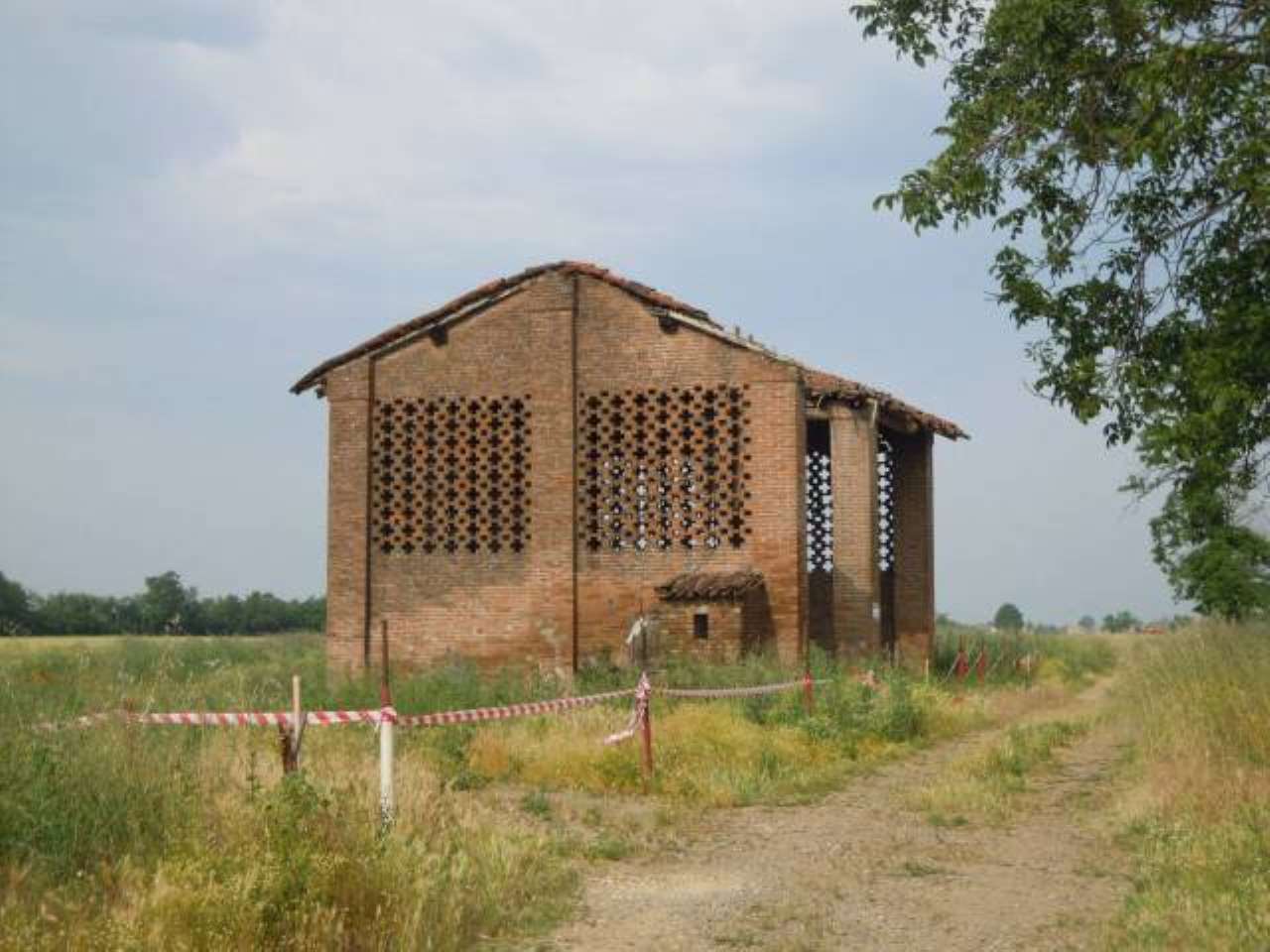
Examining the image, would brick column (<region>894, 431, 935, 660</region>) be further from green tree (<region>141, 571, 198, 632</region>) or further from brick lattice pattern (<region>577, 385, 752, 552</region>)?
green tree (<region>141, 571, 198, 632</region>)

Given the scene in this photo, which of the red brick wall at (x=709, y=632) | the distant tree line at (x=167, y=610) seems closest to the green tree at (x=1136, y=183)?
the red brick wall at (x=709, y=632)

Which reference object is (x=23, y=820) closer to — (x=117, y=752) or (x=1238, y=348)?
(x=117, y=752)

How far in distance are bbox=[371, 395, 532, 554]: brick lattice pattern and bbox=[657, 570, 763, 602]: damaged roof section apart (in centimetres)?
304

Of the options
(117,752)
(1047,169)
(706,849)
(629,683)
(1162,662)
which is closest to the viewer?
(117,752)

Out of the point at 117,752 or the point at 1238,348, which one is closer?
the point at 117,752

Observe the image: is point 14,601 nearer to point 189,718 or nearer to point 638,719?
point 638,719

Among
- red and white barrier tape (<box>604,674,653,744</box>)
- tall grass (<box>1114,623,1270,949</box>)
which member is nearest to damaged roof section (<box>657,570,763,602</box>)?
tall grass (<box>1114,623,1270,949</box>)

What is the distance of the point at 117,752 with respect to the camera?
7375 mm

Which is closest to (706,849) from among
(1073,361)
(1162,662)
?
(1073,361)

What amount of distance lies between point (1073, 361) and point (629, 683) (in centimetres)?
1027

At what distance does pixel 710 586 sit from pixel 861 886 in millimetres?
13044

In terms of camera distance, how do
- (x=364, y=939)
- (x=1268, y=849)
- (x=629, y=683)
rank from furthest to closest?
(x=629, y=683), (x=1268, y=849), (x=364, y=939)

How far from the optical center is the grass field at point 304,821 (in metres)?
6.19

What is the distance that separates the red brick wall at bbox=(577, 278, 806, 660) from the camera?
73.4 feet
